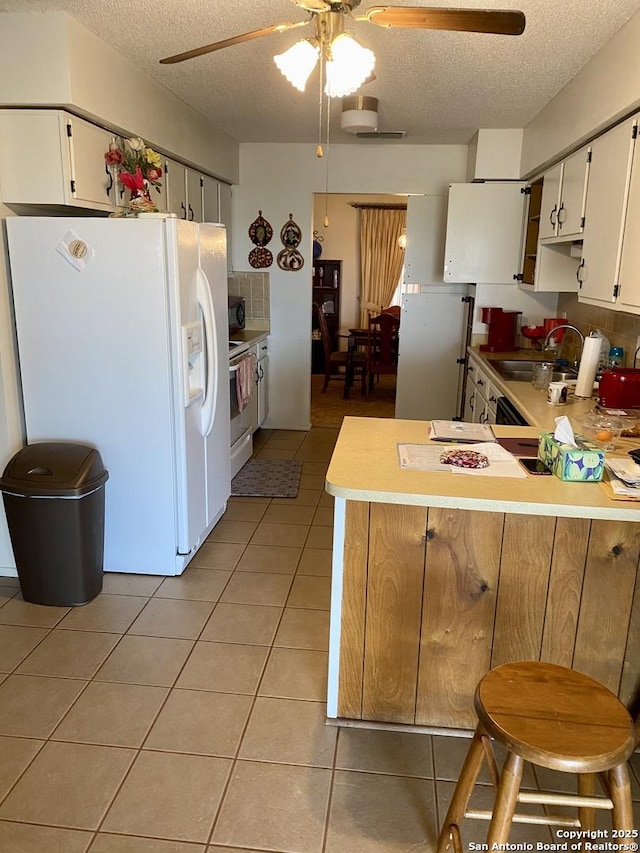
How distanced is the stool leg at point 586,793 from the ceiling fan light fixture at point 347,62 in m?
1.98

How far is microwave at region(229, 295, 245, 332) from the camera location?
16.6ft

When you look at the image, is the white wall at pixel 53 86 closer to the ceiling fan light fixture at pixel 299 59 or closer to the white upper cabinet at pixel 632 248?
the ceiling fan light fixture at pixel 299 59

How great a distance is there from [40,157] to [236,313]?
97.2 inches

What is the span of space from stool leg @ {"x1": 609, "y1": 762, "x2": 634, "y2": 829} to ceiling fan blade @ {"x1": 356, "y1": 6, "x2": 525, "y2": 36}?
6.10 feet

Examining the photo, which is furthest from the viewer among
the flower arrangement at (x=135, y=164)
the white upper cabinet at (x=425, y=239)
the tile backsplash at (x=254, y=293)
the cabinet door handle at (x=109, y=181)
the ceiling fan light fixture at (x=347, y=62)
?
the tile backsplash at (x=254, y=293)

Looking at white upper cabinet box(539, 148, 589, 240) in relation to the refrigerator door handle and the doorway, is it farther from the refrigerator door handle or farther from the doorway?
the doorway

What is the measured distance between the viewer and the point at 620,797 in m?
1.36

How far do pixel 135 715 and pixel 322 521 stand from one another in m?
1.82

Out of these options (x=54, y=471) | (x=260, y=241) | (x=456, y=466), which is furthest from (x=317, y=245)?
(x=456, y=466)

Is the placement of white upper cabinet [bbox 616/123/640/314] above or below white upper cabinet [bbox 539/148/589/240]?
below

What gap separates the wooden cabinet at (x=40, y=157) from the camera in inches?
109

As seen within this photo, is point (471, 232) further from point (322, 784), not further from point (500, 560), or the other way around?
point (322, 784)

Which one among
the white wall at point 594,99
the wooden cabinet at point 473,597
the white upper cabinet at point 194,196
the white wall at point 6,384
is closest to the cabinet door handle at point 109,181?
the white wall at point 6,384

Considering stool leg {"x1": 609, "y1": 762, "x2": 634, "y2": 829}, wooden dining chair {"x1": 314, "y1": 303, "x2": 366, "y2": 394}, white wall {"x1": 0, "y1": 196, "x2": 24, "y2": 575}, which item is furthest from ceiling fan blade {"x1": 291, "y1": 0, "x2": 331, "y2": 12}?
wooden dining chair {"x1": 314, "y1": 303, "x2": 366, "y2": 394}
